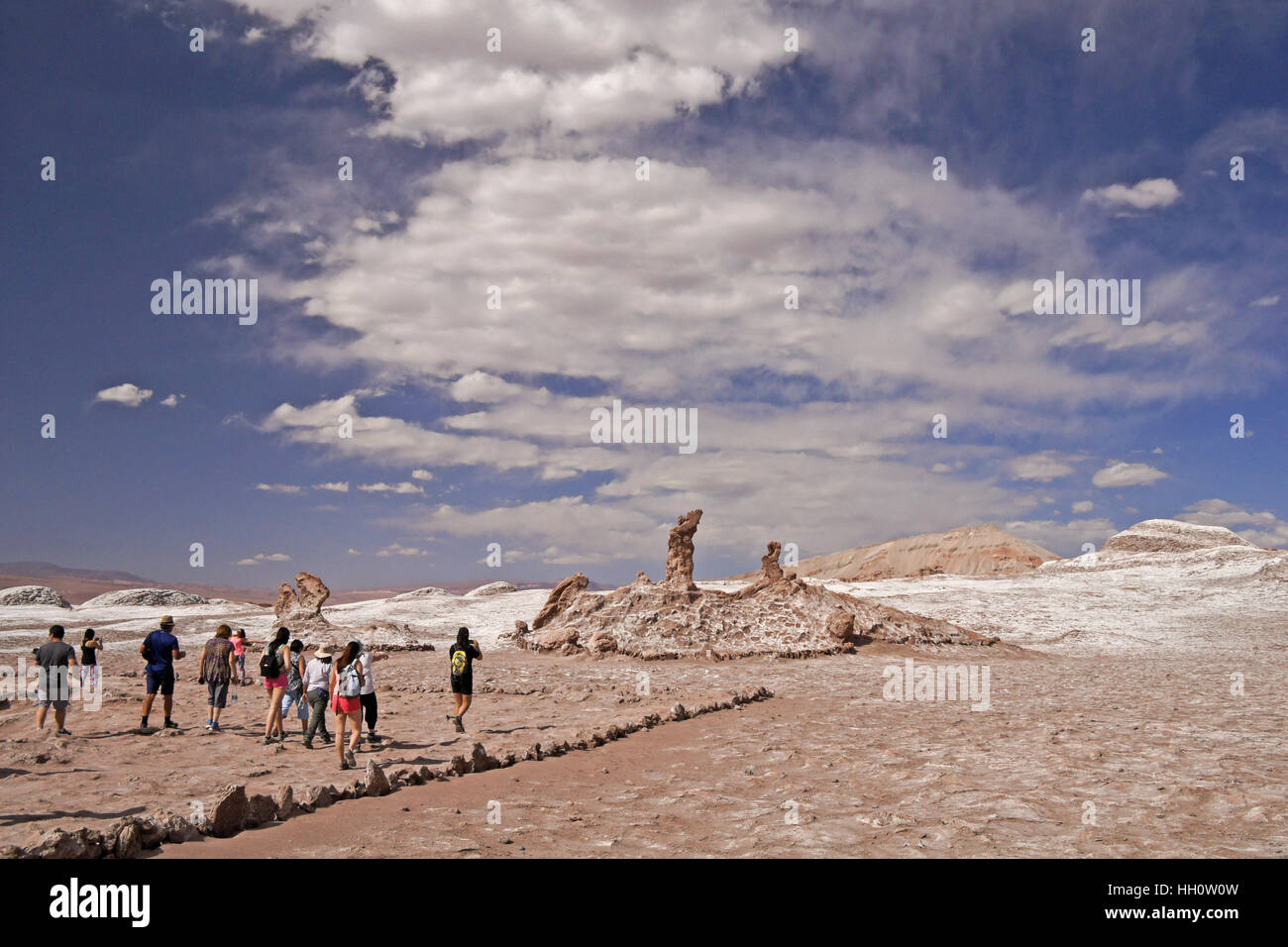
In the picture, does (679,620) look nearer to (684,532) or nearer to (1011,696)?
(684,532)

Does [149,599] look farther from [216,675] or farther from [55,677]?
[216,675]

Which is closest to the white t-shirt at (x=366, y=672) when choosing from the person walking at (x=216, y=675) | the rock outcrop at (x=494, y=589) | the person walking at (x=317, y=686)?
the person walking at (x=317, y=686)

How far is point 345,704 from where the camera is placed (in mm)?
10891

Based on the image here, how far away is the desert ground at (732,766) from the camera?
23.6 feet

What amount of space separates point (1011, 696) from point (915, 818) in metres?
11.3

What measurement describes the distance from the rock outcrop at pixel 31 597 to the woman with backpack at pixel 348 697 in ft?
156

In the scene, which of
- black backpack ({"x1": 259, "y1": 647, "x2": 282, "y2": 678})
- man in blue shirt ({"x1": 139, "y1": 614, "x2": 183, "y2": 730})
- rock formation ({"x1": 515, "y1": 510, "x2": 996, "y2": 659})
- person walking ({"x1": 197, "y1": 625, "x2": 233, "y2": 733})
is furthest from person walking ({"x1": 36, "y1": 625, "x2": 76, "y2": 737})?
rock formation ({"x1": 515, "y1": 510, "x2": 996, "y2": 659})

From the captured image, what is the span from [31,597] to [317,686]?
4957 cm

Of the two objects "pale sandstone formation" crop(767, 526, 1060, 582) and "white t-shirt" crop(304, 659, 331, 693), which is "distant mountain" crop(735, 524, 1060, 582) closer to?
"pale sandstone formation" crop(767, 526, 1060, 582)

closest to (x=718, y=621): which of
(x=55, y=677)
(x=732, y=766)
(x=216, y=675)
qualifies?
(x=732, y=766)

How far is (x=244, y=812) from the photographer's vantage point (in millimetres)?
7160

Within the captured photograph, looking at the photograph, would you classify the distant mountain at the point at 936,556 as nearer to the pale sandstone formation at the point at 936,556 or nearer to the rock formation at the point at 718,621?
the pale sandstone formation at the point at 936,556
